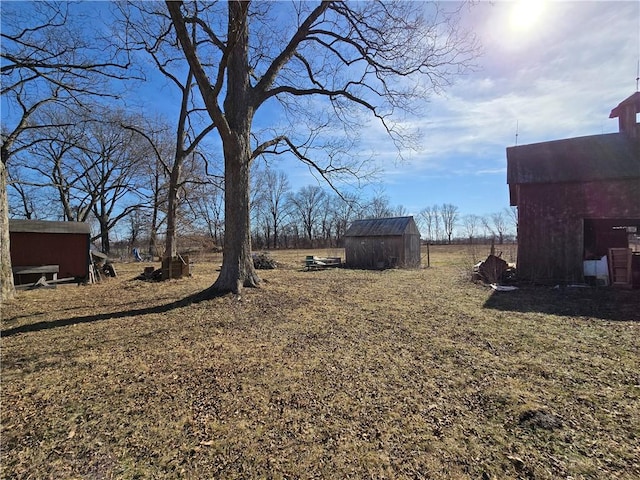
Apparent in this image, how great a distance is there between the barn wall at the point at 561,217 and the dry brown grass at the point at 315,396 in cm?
592

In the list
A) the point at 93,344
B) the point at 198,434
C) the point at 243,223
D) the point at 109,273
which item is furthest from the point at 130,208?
the point at 198,434

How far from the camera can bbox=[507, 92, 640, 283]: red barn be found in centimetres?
1132

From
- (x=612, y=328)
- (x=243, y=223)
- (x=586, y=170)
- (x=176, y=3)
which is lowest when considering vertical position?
(x=612, y=328)

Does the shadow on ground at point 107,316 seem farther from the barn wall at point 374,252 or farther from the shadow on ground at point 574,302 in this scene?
the barn wall at point 374,252

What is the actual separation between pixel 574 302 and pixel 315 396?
333 inches

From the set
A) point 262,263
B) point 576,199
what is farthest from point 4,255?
point 576,199

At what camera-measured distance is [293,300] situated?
316 inches

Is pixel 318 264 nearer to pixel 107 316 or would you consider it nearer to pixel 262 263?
pixel 262 263

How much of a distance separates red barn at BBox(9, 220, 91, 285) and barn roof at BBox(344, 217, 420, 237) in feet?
50.4

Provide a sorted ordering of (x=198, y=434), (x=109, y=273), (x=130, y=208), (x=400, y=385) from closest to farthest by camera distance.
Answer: (x=198, y=434) → (x=400, y=385) → (x=109, y=273) → (x=130, y=208)

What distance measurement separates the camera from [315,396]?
11.4 feet

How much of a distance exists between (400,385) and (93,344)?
445cm

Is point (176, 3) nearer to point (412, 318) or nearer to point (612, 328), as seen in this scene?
point (412, 318)

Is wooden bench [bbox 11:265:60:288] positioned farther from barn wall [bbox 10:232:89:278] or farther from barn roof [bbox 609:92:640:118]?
barn roof [bbox 609:92:640:118]
